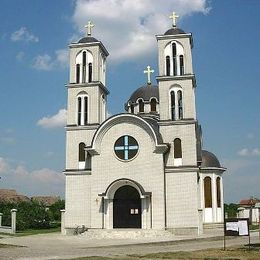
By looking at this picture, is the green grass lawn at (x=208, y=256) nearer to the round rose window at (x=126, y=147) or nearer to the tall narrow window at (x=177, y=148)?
the tall narrow window at (x=177, y=148)

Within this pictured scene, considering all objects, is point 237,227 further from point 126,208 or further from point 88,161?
point 88,161

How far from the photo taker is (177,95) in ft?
107

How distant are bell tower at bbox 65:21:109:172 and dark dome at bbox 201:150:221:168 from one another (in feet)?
29.8

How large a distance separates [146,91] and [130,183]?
38.9 ft

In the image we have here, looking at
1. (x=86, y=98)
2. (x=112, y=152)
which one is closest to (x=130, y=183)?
(x=112, y=152)

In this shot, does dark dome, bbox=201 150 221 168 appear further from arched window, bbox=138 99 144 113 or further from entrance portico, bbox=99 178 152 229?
entrance portico, bbox=99 178 152 229

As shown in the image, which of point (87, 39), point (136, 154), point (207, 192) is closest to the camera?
point (136, 154)

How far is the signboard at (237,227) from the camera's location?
2020 centimetres

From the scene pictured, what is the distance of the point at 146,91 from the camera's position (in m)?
40.5

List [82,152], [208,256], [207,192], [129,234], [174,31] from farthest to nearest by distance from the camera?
[207,192], [174,31], [82,152], [129,234], [208,256]

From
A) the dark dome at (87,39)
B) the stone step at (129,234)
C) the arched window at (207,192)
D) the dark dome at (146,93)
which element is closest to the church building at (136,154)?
the dark dome at (87,39)

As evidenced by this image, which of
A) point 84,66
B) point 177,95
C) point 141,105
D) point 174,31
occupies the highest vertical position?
point 174,31

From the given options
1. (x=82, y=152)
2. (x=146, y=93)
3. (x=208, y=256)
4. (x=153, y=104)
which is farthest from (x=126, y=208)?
(x=208, y=256)

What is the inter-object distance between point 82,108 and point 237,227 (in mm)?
17563
